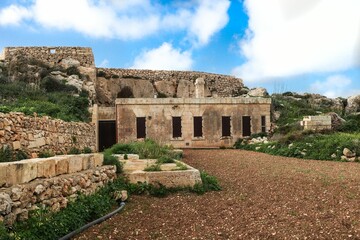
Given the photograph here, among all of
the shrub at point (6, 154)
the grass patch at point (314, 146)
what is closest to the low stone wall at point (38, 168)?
the shrub at point (6, 154)

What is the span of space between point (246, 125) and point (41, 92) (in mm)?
13161

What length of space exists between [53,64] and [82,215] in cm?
2718

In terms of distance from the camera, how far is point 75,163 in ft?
23.1

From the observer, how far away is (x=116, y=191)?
8078mm

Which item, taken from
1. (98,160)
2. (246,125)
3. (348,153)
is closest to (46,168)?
(98,160)

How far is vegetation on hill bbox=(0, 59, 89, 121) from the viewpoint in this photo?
17.0 m

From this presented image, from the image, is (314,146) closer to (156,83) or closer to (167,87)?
(167,87)

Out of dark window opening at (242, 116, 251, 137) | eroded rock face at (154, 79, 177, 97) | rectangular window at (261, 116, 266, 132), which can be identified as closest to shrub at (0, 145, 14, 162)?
dark window opening at (242, 116, 251, 137)

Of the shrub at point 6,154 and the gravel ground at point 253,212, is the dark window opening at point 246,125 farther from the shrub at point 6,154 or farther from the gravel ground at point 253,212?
the shrub at point 6,154

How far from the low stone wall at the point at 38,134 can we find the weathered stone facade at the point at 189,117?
20.2 ft

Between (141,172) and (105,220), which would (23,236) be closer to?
(105,220)

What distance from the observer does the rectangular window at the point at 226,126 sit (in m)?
24.4

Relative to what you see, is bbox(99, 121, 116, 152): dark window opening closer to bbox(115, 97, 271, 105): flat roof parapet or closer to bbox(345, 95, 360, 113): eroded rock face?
bbox(115, 97, 271, 105): flat roof parapet

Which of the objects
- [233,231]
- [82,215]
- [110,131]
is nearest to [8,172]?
[82,215]
